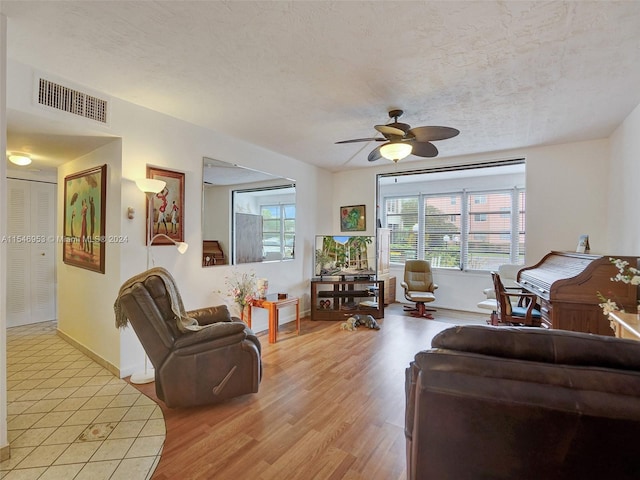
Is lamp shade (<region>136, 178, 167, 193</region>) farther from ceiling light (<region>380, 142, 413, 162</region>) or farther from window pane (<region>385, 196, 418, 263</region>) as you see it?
window pane (<region>385, 196, 418, 263</region>)

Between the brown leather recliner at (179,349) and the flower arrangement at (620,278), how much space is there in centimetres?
274

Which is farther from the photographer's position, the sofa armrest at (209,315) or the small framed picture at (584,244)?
the small framed picture at (584,244)

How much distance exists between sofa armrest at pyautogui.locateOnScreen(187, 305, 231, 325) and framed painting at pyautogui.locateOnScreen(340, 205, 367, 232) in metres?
3.30

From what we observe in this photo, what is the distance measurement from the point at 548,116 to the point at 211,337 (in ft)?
12.8

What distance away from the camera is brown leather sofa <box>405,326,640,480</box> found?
0.99 metres

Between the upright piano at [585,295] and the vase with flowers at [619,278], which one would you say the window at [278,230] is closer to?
the upright piano at [585,295]

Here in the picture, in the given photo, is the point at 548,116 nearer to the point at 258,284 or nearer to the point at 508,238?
the point at 508,238

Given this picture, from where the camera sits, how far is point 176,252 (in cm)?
338

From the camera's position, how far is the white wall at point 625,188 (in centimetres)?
300

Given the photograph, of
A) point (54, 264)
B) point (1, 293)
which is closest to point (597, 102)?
point (1, 293)

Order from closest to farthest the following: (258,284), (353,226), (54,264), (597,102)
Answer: (597,102) < (258,284) < (54,264) < (353,226)

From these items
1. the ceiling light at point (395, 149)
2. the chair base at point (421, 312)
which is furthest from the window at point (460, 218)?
the ceiling light at point (395, 149)

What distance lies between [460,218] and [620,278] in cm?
435

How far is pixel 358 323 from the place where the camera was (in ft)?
15.4
